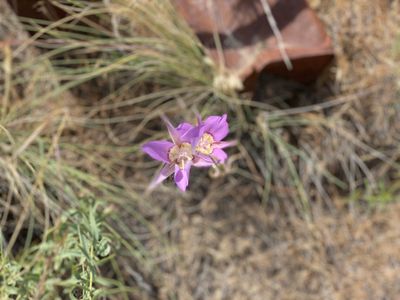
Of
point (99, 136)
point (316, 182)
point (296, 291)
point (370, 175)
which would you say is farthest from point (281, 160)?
point (99, 136)

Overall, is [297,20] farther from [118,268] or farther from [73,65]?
[118,268]

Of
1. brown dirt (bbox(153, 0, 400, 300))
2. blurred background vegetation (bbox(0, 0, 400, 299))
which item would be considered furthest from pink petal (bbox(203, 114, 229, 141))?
brown dirt (bbox(153, 0, 400, 300))

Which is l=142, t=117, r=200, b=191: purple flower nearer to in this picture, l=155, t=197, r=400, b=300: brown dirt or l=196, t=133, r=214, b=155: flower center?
l=196, t=133, r=214, b=155: flower center

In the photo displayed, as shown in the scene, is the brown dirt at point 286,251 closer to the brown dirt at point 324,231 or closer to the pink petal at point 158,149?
the brown dirt at point 324,231

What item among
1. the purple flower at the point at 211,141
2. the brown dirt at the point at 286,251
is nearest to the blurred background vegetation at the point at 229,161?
the brown dirt at the point at 286,251

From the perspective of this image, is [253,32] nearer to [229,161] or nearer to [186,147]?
[229,161]

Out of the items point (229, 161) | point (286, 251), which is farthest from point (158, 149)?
point (286, 251)

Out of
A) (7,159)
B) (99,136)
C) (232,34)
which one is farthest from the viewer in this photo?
(99,136)
